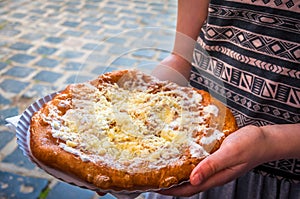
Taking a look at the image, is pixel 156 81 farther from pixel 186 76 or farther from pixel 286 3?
pixel 286 3

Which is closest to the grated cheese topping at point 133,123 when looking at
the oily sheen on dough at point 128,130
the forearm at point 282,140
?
the oily sheen on dough at point 128,130

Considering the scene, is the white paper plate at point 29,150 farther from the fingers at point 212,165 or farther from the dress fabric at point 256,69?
the dress fabric at point 256,69

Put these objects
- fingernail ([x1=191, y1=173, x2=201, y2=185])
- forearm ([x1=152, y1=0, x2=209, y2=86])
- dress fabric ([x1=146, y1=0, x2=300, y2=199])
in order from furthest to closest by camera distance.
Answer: forearm ([x1=152, y1=0, x2=209, y2=86])
dress fabric ([x1=146, y1=0, x2=300, y2=199])
fingernail ([x1=191, y1=173, x2=201, y2=185])

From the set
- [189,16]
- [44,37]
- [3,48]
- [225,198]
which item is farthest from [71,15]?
[225,198]

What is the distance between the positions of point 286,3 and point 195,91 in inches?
11.7

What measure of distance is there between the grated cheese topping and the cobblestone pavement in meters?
0.06

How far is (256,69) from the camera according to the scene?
90 cm

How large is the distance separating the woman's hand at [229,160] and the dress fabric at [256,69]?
11 cm

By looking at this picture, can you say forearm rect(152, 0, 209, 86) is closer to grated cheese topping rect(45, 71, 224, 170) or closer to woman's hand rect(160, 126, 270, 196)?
grated cheese topping rect(45, 71, 224, 170)

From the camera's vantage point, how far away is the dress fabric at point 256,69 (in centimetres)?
86

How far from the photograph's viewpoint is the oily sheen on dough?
77 centimetres

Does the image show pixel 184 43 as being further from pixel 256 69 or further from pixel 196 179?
pixel 196 179

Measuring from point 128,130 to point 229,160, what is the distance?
0.24m

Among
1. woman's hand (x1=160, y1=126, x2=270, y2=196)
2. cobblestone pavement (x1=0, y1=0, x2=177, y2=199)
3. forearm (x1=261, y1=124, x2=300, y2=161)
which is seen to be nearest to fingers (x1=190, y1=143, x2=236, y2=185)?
woman's hand (x1=160, y1=126, x2=270, y2=196)
